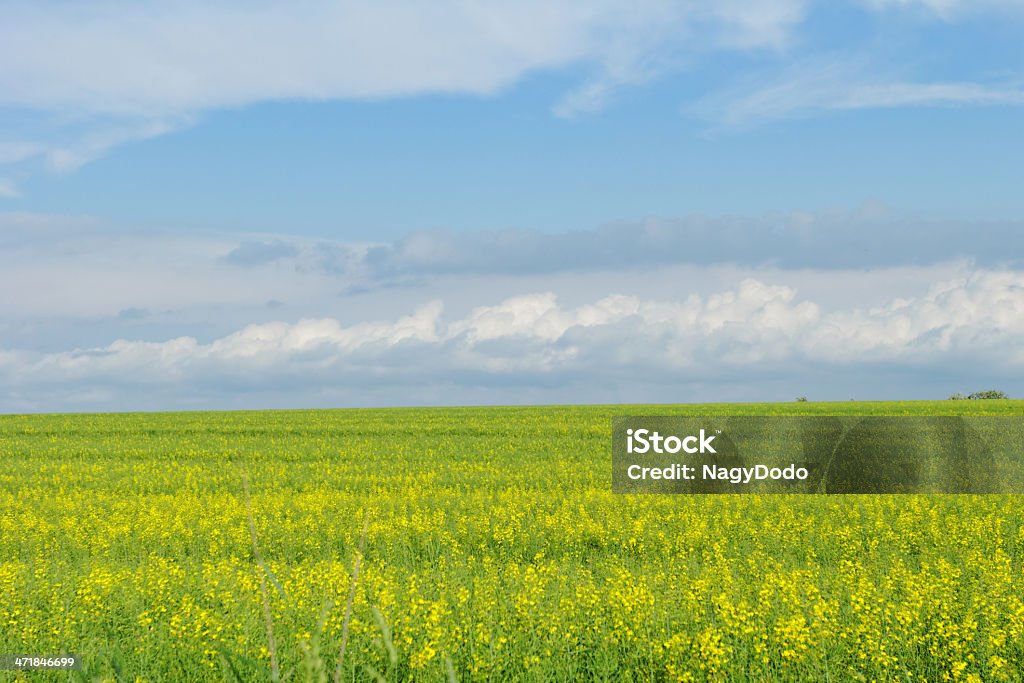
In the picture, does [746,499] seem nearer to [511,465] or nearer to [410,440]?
[511,465]

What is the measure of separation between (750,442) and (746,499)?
39.6ft

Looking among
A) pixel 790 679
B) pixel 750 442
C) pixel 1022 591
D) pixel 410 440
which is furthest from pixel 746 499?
pixel 410 440

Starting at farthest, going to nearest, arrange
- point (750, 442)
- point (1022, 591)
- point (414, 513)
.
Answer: point (750, 442) → point (414, 513) → point (1022, 591)

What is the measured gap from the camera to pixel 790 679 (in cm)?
584

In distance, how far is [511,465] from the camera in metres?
19.7

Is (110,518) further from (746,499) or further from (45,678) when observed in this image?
(746,499)

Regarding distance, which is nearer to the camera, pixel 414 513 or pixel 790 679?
pixel 790 679

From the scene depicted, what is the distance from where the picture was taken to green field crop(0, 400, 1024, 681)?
602cm

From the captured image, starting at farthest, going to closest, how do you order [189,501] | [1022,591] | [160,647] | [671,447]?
[671,447], [189,501], [1022,591], [160,647]

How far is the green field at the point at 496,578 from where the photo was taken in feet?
19.8

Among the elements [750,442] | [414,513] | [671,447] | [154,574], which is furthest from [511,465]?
[154,574]

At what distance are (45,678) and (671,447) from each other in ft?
62.5

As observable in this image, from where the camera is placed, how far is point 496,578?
26.5 ft

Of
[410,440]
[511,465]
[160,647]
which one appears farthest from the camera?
[410,440]
